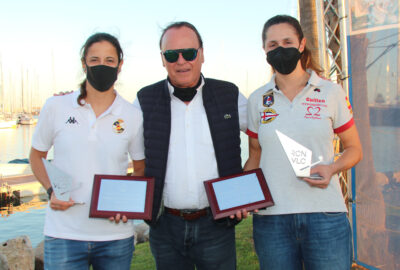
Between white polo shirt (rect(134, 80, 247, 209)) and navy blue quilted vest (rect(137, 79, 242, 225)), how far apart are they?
0.05m

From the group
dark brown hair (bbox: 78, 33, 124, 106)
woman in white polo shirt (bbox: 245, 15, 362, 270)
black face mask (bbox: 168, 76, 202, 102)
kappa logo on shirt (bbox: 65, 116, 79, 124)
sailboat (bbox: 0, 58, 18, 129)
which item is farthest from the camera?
sailboat (bbox: 0, 58, 18, 129)

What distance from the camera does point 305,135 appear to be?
241 cm

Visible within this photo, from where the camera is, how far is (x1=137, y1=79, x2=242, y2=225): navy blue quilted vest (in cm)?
271

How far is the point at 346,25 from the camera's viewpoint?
13.0 ft

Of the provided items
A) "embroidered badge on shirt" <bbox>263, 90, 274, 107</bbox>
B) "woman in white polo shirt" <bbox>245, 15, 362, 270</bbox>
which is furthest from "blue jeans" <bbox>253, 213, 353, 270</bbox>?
"embroidered badge on shirt" <bbox>263, 90, 274, 107</bbox>

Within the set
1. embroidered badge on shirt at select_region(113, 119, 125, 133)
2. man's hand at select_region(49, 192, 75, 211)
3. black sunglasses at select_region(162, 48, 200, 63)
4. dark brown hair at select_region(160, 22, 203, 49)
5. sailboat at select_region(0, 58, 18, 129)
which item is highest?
sailboat at select_region(0, 58, 18, 129)

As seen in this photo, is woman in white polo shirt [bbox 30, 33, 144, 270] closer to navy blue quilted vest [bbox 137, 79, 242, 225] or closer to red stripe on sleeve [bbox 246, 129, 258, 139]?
navy blue quilted vest [bbox 137, 79, 242, 225]

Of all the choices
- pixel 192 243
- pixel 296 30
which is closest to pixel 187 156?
pixel 192 243

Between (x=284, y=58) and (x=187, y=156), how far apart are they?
1.02 m

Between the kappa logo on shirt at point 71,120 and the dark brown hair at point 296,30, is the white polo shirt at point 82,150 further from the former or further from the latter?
the dark brown hair at point 296,30

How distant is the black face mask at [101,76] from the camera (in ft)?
8.55

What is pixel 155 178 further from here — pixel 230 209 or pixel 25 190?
pixel 25 190

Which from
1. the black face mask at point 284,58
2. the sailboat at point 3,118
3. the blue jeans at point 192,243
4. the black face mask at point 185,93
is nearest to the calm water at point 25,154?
the black face mask at point 284,58

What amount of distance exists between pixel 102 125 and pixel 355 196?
3.15 metres
